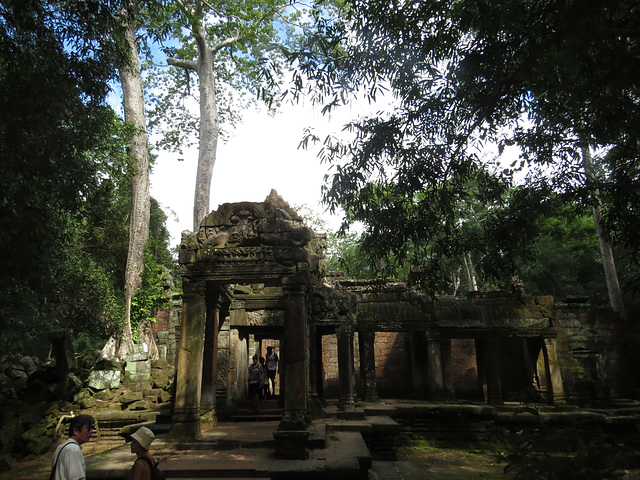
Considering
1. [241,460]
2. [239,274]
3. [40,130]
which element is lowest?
[241,460]

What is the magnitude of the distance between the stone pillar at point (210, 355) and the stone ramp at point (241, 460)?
0.63 m

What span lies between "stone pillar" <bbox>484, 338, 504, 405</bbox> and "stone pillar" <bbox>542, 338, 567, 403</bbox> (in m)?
1.39

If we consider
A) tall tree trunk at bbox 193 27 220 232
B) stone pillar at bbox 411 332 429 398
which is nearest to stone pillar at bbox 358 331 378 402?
stone pillar at bbox 411 332 429 398

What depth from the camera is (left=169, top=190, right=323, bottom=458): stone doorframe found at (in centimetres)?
650

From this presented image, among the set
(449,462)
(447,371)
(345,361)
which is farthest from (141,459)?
(447,371)

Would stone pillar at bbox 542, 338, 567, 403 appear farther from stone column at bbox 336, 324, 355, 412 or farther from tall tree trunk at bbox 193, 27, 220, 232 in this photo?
tall tree trunk at bbox 193, 27, 220, 232

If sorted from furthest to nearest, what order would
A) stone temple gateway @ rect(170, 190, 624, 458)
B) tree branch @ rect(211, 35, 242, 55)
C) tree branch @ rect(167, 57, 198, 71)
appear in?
1. tree branch @ rect(167, 57, 198, 71)
2. tree branch @ rect(211, 35, 242, 55)
3. stone temple gateway @ rect(170, 190, 624, 458)

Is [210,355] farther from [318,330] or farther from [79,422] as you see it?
[318,330]

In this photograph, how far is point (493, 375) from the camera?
12.7 metres

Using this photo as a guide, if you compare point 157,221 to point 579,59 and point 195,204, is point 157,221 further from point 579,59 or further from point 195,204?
point 579,59

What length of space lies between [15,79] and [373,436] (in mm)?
8567

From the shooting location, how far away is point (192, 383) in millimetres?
6719

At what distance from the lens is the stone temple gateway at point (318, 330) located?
677 centimetres

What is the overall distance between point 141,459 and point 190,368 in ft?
11.1
